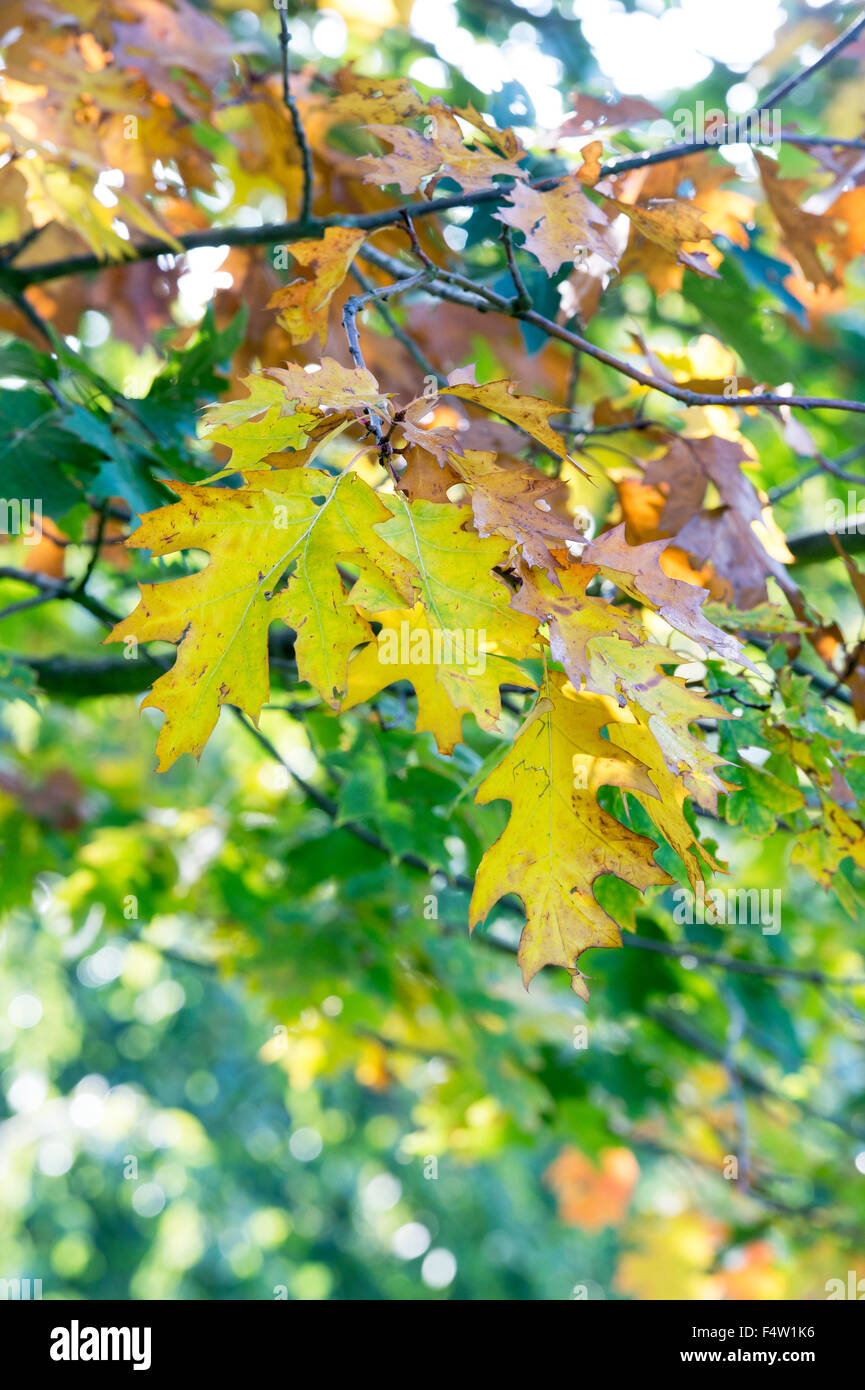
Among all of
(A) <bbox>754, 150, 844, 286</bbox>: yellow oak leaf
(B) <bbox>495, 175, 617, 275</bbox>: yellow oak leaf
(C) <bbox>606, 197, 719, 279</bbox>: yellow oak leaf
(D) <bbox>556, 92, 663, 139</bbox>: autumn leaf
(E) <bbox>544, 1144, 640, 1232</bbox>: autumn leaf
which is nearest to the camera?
(B) <bbox>495, 175, 617, 275</bbox>: yellow oak leaf

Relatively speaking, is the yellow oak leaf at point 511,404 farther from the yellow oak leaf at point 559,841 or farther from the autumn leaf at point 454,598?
the yellow oak leaf at point 559,841

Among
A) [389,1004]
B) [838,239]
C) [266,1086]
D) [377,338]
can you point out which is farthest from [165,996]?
[838,239]

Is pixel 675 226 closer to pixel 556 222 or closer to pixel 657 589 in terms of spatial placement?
pixel 556 222

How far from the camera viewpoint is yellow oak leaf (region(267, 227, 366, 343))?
1072 millimetres

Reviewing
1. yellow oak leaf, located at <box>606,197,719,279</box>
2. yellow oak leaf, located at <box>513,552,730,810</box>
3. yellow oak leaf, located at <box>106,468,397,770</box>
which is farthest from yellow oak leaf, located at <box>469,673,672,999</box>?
yellow oak leaf, located at <box>606,197,719,279</box>

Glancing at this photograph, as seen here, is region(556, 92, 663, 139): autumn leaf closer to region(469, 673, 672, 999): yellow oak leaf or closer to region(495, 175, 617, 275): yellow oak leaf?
region(495, 175, 617, 275): yellow oak leaf

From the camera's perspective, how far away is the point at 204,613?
0.87 metres

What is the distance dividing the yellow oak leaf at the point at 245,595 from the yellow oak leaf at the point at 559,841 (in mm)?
178

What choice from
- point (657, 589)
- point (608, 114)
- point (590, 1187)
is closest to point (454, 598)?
point (657, 589)

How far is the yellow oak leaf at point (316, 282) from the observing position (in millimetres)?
1072

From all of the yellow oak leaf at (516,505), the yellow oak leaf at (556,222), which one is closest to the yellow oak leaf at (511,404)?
the yellow oak leaf at (516,505)

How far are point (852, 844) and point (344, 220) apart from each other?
1087 mm

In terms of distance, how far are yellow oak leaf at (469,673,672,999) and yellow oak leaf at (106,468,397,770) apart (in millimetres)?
178

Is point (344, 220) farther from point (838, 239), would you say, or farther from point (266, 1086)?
point (266, 1086)
